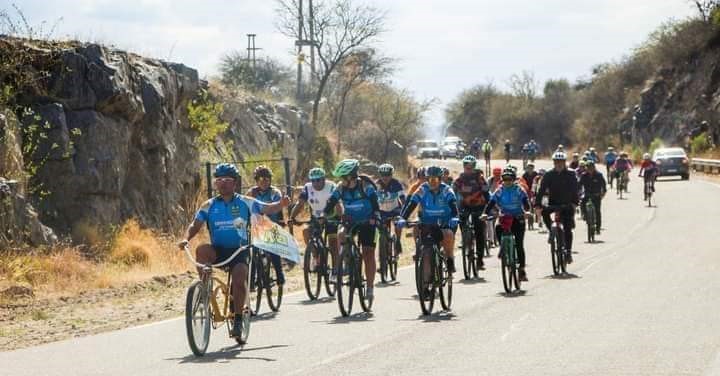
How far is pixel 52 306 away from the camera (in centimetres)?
1881

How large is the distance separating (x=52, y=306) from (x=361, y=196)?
16.9ft

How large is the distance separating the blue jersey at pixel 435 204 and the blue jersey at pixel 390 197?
5081mm

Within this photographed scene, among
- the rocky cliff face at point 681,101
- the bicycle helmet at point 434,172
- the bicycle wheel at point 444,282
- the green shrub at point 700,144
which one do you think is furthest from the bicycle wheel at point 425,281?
the rocky cliff face at point 681,101

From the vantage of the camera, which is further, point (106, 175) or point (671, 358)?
→ point (106, 175)

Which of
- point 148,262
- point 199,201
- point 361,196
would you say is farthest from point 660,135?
point 361,196

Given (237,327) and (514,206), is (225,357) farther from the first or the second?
(514,206)

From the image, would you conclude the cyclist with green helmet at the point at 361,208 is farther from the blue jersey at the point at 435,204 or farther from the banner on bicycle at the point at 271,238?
the banner on bicycle at the point at 271,238

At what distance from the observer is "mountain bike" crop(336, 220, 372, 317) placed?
52.0 ft

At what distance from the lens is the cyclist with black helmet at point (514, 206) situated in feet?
63.5

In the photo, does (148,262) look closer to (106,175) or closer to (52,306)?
(106,175)

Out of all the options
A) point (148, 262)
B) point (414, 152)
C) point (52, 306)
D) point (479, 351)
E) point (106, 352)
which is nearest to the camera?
point (479, 351)

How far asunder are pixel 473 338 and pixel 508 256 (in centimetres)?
526

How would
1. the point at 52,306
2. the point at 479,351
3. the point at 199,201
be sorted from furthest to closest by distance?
the point at 199,201 < the point at 52,306 < the point at 479,351

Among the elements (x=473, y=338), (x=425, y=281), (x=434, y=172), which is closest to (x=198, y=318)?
(x=473, y=338)
